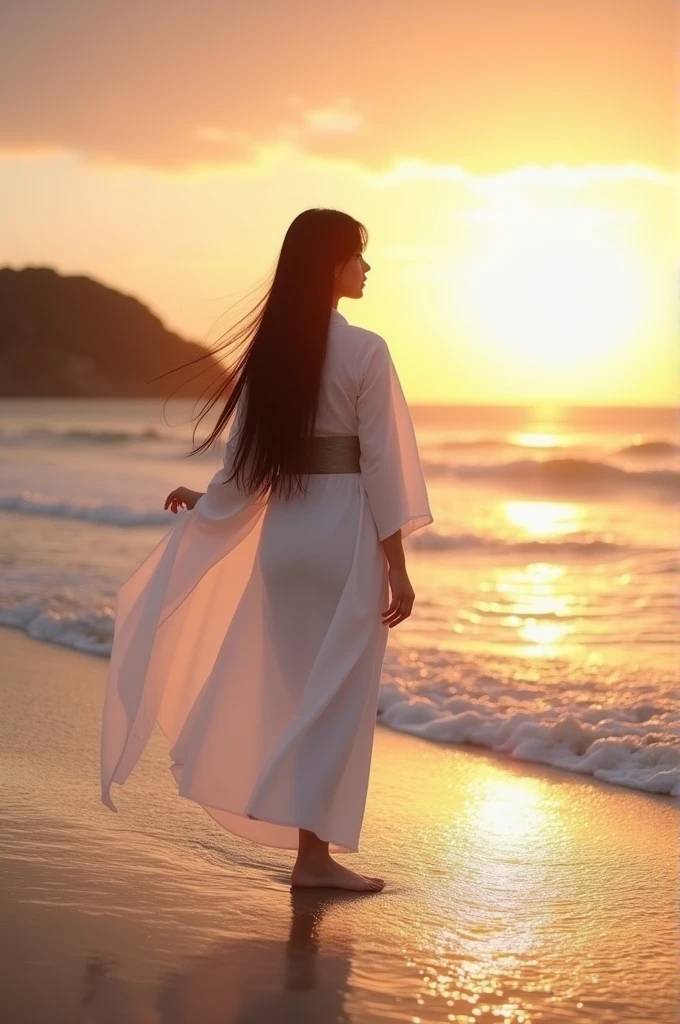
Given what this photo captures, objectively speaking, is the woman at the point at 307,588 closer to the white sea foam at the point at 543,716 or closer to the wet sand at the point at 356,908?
the wet sand at the point at 356,908

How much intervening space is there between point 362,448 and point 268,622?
0.56m

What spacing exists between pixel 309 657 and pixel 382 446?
2.01ft

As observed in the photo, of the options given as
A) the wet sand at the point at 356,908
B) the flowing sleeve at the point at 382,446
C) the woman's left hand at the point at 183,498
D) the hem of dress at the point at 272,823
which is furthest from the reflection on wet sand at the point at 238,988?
the woman's left hand at the point at 183,498

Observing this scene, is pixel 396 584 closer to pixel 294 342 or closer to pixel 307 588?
pixel 307 588

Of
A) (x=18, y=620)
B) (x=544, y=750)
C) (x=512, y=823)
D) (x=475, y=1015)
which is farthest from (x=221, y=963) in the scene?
(x=18, y=620)

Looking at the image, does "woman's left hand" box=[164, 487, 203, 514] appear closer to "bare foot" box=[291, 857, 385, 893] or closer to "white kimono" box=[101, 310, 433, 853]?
"white kimono" box=[101, 310, 433, 853]

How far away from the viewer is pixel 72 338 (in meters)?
68.7

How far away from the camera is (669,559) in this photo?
1301 centimetres

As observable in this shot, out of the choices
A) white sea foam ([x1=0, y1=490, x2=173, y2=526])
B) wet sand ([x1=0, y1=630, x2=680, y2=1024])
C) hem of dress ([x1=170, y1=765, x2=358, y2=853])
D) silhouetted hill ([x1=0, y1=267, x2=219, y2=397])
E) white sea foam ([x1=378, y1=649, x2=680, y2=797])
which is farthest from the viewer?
silhouetted hill ([x1=0, y1=267, x2=219, y2=397])

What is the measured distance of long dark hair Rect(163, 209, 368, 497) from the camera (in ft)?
11.3

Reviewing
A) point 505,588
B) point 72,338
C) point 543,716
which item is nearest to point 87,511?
point 505,588

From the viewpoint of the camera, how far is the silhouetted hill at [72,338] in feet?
221

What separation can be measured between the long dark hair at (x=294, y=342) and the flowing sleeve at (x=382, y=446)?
0.46 ft

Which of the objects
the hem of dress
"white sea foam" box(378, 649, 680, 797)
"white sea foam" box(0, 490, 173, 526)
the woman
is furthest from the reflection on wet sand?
"white sea foam" box(0, 490, 173, 526)
